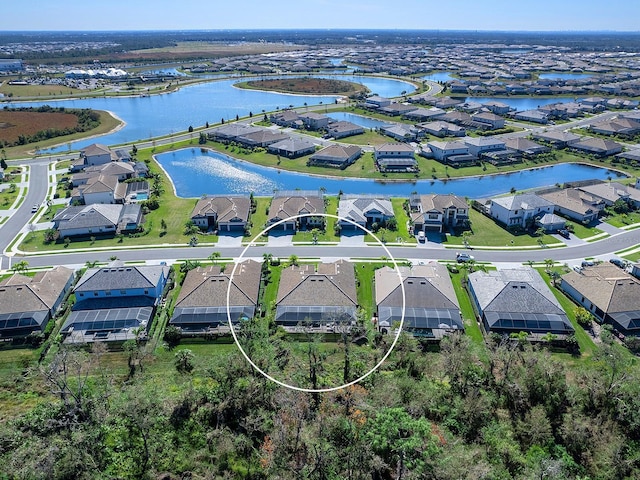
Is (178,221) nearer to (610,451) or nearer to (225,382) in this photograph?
(225,382)

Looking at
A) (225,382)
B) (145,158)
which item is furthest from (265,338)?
(145,158)

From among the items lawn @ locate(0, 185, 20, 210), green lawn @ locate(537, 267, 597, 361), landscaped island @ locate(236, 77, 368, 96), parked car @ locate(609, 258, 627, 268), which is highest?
landscaped island @ locate(236, 77, 368, 96)

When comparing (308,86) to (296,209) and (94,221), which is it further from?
(94,221)

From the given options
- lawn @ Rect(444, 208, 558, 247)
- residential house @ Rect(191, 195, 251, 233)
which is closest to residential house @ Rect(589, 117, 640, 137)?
lawn @ Rect(444, 208, 558, 247)

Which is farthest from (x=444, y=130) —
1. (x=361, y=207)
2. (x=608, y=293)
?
(x=608, y=293)

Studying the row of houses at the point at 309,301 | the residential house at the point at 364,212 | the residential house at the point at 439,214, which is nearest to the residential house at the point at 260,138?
the residential house at the point at 364,212

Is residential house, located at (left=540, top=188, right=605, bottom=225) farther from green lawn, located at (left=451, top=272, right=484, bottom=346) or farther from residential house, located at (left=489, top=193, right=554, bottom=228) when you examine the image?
green lawn, located at (left=451, top=272, right=484, bottom=346)
